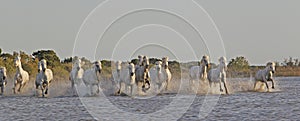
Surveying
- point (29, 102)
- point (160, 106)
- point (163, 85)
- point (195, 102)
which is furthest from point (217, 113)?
point (163, 85)

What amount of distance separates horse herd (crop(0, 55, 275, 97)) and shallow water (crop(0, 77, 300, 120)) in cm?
87

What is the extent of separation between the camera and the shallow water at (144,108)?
768 inches

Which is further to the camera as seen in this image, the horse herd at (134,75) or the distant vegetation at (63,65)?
the distant vegetation at (63,65)

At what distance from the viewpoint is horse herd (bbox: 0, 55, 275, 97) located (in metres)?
28.6

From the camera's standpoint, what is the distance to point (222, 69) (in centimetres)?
2959

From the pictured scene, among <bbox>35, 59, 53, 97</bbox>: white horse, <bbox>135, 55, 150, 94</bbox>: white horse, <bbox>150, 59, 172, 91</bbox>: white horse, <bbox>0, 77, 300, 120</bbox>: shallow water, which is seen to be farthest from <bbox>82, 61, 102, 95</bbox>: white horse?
<bbox>150, 59, 172, 91</bbox>: white horse

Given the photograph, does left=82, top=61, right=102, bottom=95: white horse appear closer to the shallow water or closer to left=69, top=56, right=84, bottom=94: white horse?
the shallow water

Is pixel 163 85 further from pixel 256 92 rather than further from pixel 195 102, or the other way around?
pixel 195 102

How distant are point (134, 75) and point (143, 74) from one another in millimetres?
889

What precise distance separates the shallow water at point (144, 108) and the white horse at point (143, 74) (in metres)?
1.11

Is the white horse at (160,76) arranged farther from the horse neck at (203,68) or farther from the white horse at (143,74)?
the horse neck at (203,68)

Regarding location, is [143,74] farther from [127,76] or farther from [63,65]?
[63,65]

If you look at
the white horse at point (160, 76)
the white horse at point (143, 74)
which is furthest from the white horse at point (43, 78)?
the white horse at point (160, 76)

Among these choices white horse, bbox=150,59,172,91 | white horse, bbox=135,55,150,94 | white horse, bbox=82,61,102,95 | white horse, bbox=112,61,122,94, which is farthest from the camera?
→ white horse, bbox=150,59,172,91
